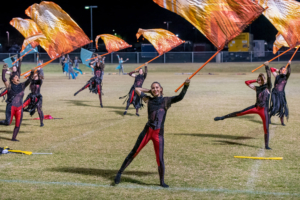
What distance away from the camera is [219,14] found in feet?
24.1

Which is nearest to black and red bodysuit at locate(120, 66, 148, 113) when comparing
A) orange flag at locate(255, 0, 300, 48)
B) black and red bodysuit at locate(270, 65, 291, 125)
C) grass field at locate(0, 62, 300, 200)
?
grass field at locate(0, 62, 300, 200)

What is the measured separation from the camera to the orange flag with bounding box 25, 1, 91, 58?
32.7 ft

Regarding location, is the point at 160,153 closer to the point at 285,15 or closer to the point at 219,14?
the point at 219,14

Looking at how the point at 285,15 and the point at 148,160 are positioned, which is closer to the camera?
the point at 148,160

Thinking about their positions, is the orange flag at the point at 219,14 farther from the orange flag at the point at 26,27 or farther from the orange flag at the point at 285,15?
the orange flag at the point at 26,27

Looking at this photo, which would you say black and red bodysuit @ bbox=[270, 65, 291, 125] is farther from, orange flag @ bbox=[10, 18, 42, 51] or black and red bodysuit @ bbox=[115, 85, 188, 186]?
orange flag @ bbox=[10, 18, 42, 51]

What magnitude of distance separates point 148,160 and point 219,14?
3.03 metres

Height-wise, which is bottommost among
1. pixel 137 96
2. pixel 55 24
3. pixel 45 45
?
pixel 137 96

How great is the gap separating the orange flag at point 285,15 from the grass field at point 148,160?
255 cm

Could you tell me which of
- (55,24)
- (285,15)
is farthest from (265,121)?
(55,24)

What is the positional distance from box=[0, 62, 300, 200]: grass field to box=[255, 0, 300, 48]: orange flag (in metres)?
2.55

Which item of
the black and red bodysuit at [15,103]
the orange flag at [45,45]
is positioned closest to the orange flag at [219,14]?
the orange flag at [45,45]

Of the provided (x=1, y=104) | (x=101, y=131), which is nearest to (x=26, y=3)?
(x=1, y=104)

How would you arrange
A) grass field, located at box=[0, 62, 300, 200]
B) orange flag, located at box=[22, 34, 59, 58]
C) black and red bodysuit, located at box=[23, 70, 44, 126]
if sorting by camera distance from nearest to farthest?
grass field, located at box=[0, 62, 300, 200]
orange flag, located at box=[22, 34, 59, 58]
black and red bodysuit, located at box=[23, 70, 44, 126]
